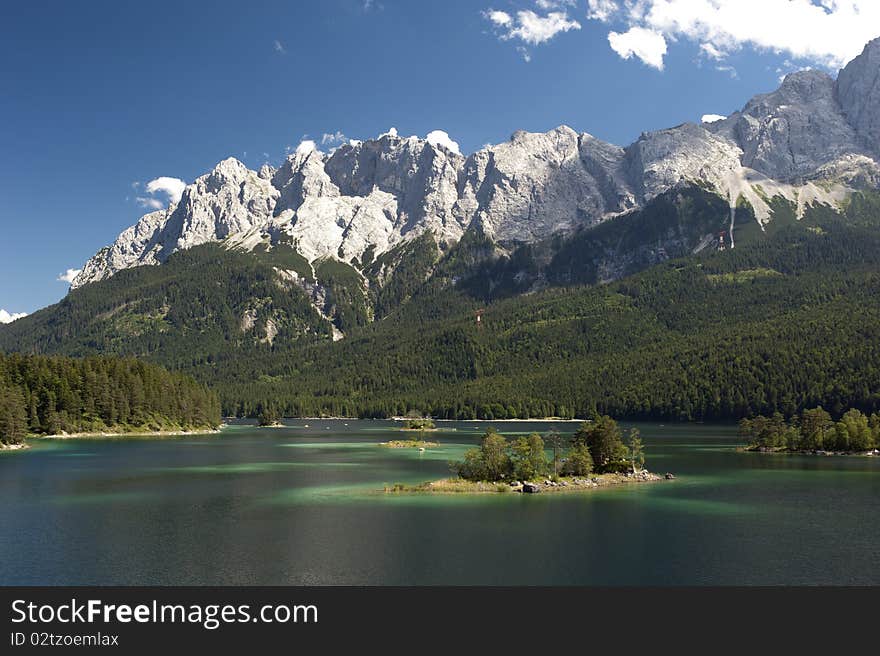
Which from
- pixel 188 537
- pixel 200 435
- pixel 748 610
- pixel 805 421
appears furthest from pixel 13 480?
pixel 805 421

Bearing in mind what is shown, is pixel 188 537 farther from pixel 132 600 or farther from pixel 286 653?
pixel 286 653

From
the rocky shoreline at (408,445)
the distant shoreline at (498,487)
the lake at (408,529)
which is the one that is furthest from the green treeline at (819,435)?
the distant shoreline at (498,487)

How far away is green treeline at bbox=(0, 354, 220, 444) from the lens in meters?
154

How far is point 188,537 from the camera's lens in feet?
190

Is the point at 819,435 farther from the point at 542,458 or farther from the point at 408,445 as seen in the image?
the point at 408,445

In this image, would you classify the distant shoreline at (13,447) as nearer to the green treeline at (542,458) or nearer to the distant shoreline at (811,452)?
the green treeline at (542,458)

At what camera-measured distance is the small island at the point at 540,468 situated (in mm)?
86750

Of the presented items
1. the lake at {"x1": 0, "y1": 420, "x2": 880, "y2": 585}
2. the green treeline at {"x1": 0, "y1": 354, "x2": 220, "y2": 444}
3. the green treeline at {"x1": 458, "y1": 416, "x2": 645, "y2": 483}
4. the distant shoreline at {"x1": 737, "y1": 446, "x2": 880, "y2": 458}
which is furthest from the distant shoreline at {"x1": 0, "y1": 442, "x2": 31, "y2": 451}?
the distant shoreline at {"x1": 737, "y1": 446, "x2": 880, "y2": 458}

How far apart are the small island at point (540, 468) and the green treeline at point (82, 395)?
317 ft

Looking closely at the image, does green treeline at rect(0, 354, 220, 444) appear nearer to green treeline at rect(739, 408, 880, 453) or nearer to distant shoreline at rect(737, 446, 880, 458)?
distant shoreline at rect(737, 446, 880, 458)

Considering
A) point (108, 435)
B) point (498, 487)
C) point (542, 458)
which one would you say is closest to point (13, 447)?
point (108, 435)

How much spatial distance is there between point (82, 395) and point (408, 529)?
133m

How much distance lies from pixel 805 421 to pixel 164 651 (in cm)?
14757

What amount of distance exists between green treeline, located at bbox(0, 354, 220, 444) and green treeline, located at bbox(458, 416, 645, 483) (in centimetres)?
9785
